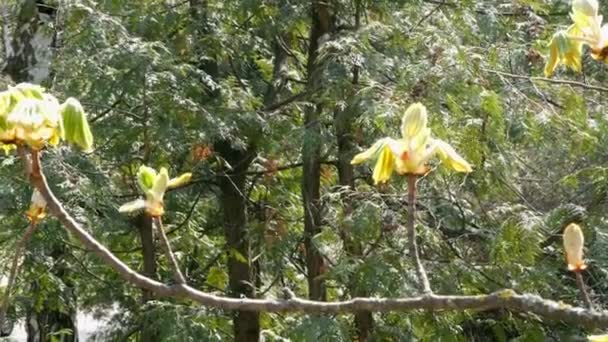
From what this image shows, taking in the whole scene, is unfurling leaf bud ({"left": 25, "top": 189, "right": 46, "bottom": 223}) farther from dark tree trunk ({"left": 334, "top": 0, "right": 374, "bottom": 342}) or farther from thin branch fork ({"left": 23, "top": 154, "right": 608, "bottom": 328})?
dark tree trunk ({"left": 334, "top": 0, "right": 374, "bottom": 342})

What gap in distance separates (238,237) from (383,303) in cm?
402

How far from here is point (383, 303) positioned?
760mm

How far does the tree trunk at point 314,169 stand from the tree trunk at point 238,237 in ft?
1.51

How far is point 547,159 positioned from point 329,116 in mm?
1139

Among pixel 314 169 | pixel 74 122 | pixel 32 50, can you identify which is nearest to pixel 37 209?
pixel 74 122

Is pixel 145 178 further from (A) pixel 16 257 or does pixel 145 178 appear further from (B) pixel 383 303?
(B) pixel 383 303

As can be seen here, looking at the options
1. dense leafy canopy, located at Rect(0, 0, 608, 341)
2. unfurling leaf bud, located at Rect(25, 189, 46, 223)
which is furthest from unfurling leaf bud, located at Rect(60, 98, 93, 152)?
dense leafy canopy, located at Rect(0, 0, 608, 341)

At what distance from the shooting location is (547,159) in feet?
14.1

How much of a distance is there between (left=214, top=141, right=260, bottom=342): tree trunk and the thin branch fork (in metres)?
3.74

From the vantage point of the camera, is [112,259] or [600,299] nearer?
[112,259]

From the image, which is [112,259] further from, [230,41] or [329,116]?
[230,41]

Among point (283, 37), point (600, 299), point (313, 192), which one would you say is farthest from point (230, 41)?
point (600, 299)

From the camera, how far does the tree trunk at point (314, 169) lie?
378 centimetres

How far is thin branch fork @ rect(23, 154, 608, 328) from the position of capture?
0.71 meters
